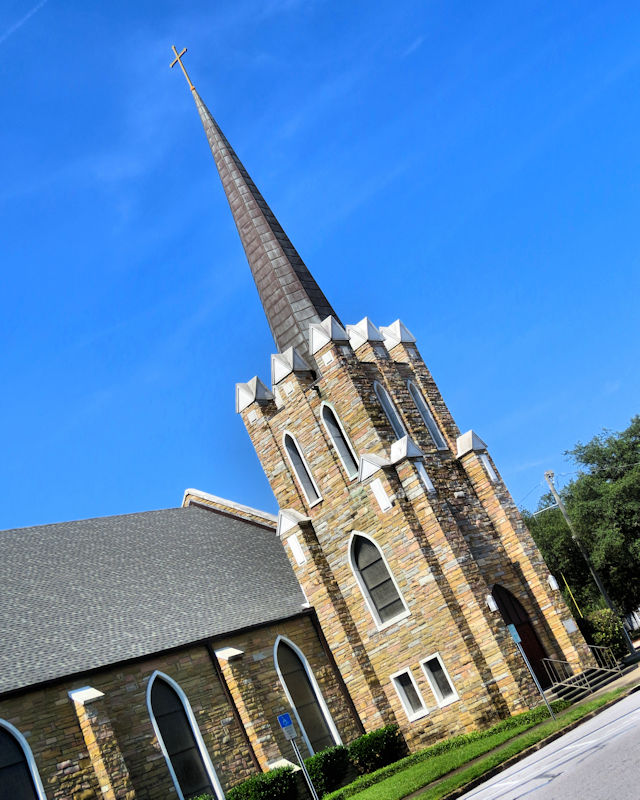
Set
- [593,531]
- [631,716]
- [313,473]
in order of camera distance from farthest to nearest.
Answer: [593,531] → [313,473] → [631,716]

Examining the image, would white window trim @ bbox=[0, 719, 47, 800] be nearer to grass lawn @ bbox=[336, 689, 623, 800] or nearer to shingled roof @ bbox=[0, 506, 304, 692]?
shingled roof @ bbox=[0, 506, 304, 692]

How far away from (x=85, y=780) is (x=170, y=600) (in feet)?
19.1

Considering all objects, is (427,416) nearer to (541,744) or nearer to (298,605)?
(298,605)

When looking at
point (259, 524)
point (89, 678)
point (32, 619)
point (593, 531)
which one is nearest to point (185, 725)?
point (89, 678)

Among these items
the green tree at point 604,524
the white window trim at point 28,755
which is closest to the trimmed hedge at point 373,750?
the white window trim at point 28,755

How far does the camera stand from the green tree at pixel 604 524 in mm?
39688

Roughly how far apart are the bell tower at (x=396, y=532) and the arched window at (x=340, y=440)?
0.04 meters

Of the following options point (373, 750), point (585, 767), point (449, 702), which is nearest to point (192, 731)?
point (373, 750)

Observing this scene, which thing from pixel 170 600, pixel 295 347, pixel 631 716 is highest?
pixel 295 347

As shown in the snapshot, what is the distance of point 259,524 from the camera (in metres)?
29.1

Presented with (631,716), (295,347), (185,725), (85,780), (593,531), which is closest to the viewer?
(631,716)

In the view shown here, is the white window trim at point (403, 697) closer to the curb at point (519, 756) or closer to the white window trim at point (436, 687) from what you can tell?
the white window trim at point (436, 687)

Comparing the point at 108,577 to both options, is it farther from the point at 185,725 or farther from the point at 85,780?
the point at 85,780

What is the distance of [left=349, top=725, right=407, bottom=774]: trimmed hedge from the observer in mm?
20734
